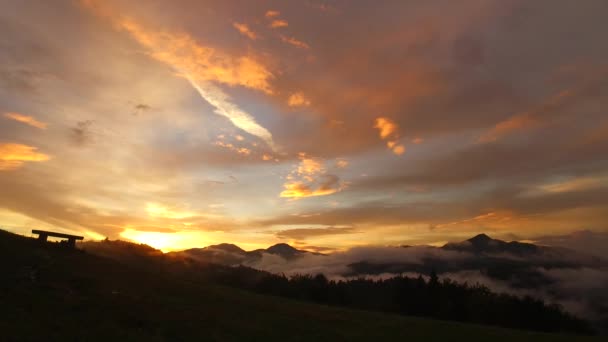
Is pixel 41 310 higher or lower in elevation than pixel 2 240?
lower

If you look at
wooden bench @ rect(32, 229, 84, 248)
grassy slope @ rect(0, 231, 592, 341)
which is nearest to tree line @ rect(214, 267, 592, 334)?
grassy slope @ rect(0, 231, 592, 341)

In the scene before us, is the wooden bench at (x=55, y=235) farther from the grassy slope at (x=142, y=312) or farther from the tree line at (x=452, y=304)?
the tree line at (x=452, y=304)

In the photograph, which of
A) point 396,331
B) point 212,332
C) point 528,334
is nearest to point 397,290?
point 528,334

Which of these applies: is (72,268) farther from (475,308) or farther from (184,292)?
(475,308)

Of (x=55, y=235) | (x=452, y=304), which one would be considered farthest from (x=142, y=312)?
(x=452, y=304)

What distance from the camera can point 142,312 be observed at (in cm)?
2189

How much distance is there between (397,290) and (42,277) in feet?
322

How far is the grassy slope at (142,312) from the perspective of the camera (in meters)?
18.0

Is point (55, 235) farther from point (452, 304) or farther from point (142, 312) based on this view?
point (452, 304)

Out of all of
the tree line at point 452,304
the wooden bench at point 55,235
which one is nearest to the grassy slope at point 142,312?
the wooden bench at point 55,235

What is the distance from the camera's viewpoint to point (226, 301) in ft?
99.8

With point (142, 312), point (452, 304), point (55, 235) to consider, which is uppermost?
point (55, 235)

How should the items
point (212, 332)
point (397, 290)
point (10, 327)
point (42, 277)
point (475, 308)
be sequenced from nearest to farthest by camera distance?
point (10, 327) → point (212, 332) → point (42, 277) → point (475, 308) → point (397, 290)

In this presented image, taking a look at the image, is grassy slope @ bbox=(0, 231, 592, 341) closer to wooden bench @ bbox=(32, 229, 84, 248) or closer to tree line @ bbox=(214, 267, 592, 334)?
wooden bench @ bbox=(32, 229, 84, 248)
